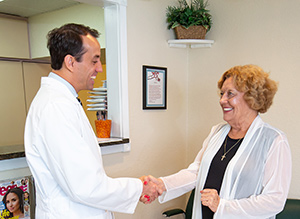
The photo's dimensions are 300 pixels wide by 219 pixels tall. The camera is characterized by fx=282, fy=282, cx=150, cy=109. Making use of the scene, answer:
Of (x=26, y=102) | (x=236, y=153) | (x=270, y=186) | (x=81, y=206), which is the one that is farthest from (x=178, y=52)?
(x=26, y=102)

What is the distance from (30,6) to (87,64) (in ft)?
7.29

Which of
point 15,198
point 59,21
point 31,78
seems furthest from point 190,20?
point 31,78

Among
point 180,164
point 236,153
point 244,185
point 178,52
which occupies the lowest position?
point 180,164

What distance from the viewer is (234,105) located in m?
1.54

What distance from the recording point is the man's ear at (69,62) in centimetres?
129

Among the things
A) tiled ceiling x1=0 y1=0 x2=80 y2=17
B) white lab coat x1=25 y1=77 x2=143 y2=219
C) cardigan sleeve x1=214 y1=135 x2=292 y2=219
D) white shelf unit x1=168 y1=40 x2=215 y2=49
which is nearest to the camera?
white lab coat x1=25 y1=77 x2=143 y2=219

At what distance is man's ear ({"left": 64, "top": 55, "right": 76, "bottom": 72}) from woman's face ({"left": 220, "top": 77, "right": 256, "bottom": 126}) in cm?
83

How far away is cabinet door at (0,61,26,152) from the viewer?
344cm

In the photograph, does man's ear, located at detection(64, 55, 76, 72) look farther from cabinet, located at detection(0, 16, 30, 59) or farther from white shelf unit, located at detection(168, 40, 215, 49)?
cabinet, located at detection(0, 16, 30, 59)

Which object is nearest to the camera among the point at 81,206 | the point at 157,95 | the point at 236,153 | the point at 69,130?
the point at 69,130

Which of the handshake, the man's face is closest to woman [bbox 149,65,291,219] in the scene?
the handshake

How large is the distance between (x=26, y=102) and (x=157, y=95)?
2032mm

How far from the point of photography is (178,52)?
259 centimetres

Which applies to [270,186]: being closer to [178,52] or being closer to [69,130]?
[69,130]
